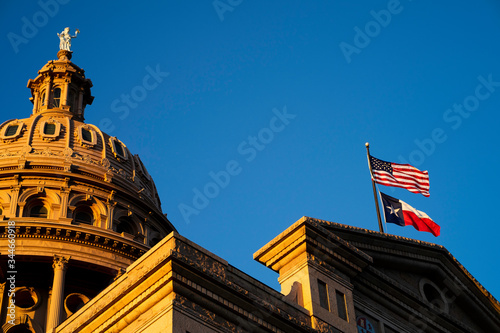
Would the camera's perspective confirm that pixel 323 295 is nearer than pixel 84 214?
Yes

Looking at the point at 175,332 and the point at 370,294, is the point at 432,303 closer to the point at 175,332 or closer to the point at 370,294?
the point at 370,294

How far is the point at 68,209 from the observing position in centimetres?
5669

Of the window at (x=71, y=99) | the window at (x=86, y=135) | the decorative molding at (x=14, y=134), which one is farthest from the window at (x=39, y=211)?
the window at (x=71, y=99)

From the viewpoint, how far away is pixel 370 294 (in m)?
26.2

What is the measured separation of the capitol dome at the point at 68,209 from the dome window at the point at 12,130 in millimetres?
71

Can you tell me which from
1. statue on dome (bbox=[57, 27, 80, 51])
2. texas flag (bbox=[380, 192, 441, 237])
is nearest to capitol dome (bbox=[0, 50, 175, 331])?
statue on dome (bbox=[57, 27, 80, 51])

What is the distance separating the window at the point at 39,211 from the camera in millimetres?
56906

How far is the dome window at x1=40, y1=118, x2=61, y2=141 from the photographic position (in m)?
62.0

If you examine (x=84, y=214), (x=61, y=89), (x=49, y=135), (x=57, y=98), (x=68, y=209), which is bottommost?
(x=68, y=209)

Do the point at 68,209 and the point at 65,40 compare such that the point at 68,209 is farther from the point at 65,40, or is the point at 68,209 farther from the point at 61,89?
the point at 65,40

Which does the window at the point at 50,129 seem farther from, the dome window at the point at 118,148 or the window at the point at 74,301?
the window at the point at 74,301

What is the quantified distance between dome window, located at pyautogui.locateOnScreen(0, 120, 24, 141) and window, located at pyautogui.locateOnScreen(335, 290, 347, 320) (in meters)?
42.3

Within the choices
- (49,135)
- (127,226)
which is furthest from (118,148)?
(127,226)

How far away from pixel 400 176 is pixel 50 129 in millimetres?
36406
